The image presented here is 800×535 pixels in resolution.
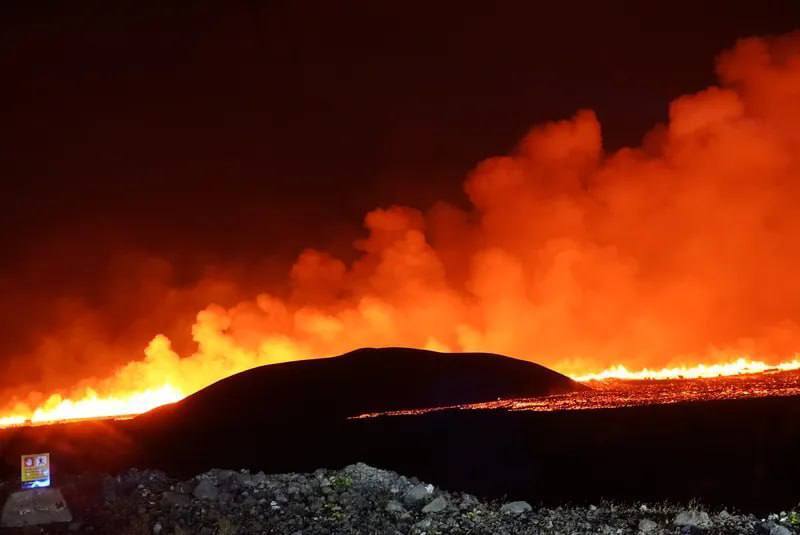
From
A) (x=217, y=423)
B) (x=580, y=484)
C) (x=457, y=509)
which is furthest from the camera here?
(x=217, y=423)

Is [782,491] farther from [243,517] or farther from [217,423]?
→ [217,423]

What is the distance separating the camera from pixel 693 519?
15648 mm

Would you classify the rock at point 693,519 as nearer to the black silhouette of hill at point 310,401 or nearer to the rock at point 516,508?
the rock at point 516,508

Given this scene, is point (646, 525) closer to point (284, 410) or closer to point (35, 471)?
point (35, 471)

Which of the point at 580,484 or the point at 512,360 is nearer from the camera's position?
the point at 580,484

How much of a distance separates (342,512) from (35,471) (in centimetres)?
711

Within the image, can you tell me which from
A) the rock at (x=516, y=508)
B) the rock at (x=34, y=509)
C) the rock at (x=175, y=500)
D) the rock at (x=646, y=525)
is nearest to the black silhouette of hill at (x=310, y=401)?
the rock at (x=175, y=500)

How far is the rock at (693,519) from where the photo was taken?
51.0 ft

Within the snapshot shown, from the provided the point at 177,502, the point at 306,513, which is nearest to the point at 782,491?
the point at 306,513

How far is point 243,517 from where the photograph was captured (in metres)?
17.2

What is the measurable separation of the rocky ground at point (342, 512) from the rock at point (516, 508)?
23 millimetres

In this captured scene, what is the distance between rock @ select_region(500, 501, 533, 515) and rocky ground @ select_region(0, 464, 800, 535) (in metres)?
0.02

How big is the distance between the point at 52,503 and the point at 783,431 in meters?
24.8

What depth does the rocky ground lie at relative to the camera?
1577 cm
